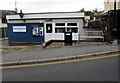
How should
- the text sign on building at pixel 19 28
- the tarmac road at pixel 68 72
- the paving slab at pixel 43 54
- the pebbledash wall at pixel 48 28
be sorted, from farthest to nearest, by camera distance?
1. the text sign on building at pixel 19 28
2. the pebbledash wall at pixel 48 28
3. the paving slab at pixel 43 54
4. the tarmac road at pixel 68 72

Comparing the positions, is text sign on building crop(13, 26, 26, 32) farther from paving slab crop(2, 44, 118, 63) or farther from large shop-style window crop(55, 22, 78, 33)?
paving slab crop(2, 44, 118, 63)

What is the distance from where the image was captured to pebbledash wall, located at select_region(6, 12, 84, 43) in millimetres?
15141

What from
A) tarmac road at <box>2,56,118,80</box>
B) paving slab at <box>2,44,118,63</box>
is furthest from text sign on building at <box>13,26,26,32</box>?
tarmac road at <box>2,56,118,80</box>

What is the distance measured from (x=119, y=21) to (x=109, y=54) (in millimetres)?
6095

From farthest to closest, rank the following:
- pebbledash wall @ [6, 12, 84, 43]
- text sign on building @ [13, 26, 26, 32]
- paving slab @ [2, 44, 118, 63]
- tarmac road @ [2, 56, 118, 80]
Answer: text sign on building @ [13, 26, 26, 32]
pebbledash wall @ [6, 12, 84, 43]
paving slab @ [2, 44, 118, 63]
tarmac road @ [2, 56, 118, 80]

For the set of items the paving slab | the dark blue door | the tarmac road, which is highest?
the dark blue door

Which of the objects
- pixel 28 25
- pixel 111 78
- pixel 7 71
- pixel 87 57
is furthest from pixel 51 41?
pixel 111 78

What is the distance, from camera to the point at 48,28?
15586 millimetres


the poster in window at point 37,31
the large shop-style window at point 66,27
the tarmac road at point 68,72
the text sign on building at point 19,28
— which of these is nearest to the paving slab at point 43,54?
the tarmac road at point 68,72

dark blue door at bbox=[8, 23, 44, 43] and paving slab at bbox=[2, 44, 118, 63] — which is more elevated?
dark blue door at bbox=[8, 23, 44, 43]

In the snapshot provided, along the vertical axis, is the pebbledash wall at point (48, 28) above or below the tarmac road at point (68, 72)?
above

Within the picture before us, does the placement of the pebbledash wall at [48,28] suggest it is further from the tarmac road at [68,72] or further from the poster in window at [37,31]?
the tarmac road at [68,72]

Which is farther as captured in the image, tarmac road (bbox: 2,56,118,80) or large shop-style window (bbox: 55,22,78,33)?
large shop-style window (bbox: 55,22,78,33)

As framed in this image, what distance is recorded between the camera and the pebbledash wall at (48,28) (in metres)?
15.1
